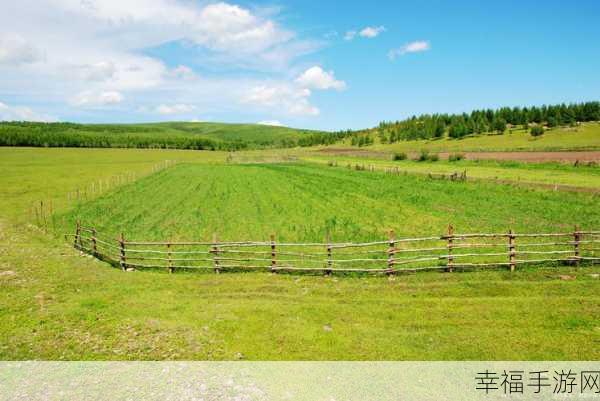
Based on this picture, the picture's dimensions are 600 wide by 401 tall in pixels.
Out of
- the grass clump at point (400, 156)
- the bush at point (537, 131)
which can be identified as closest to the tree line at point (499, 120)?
the bush at point (537, 131)

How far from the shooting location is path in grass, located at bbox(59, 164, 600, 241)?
2303cm

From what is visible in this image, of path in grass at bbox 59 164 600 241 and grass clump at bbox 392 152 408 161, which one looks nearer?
path in grass at bbox 59 164 600 241

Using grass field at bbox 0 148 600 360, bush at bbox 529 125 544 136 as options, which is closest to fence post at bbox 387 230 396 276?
grass field at bbox 0 148 600 360

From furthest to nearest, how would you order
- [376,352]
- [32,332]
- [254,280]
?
1. [254,280]
2. [32,332]
3. [376,352]

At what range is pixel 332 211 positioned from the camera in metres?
28.8

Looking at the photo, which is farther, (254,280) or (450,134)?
(450,134)

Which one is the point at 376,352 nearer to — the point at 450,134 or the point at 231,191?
the point at 231,191

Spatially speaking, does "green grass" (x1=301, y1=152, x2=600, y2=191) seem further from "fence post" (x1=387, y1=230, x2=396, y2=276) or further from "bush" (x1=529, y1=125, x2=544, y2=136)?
"bush" (x1=529, y1=125, x2=544, y2=136)

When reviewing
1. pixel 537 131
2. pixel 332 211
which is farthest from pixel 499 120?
pixel 332 211

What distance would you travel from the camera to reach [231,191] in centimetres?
4150

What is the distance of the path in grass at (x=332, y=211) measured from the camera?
23031 mm

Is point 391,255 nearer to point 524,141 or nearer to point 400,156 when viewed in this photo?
point 400,156

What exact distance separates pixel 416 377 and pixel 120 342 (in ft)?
24.7

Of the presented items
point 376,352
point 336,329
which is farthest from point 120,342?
point 376,352
